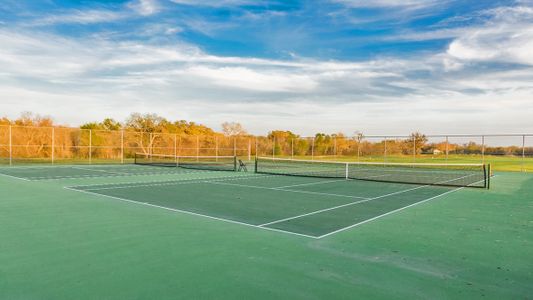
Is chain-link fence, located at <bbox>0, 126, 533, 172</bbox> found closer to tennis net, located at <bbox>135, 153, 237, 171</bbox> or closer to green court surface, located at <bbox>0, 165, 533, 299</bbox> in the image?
tennis net, located at <bbox>135, 153, 237, 171</bbox>

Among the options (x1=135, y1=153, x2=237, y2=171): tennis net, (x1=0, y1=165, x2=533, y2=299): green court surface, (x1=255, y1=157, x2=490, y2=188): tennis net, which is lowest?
(x1=0, y1=165, x2=533, y2=299): green court surface

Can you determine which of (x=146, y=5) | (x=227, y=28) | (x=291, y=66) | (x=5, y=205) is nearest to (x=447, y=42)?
(x=291, y=66)

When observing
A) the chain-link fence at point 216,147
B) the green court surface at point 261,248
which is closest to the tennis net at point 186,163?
the chain-link fence at point 216,147

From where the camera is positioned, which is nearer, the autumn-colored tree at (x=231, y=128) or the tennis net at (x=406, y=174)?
the tennis net at (x=406, y=174)

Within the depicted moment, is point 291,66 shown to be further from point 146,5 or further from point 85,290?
point 85,290

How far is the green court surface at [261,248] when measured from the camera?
3426mm

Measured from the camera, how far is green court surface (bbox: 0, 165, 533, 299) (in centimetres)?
343

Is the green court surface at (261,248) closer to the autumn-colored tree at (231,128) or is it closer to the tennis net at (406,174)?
the tennis net at (406,174)

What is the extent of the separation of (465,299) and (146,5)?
1615 cm

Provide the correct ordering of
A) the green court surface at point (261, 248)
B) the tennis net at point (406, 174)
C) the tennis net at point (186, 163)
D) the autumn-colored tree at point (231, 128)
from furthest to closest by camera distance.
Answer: the autumn-colored tree at point (231, 128) → the tennis net at point (186, 163) → the tennis net at point (406, 174) → the green court surface at point (261, 248)

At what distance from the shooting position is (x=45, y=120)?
3334cm

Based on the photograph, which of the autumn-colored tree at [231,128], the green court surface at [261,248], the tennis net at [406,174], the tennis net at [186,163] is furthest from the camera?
the autumn-colored tree at [231,128]

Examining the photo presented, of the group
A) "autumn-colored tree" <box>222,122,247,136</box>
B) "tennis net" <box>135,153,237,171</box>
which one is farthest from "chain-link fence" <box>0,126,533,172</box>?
"autumn-colored tree" <box>222,122,247,136</box>

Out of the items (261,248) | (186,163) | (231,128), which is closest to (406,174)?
(186,163)
